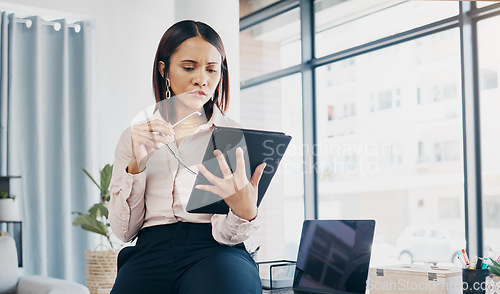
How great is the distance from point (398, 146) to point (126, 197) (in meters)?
2.70

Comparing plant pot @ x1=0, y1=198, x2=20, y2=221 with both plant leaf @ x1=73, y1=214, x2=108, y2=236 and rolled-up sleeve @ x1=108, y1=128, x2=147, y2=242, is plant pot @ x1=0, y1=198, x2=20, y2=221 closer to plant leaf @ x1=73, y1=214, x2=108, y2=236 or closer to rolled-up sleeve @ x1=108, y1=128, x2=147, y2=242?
plant leaf @ x1=73, y1=214, x2=108, y2=236

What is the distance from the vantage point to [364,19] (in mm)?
3721

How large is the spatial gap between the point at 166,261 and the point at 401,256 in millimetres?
2706

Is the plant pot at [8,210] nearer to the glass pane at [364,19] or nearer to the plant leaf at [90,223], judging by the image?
the plant leaf at [90,223]

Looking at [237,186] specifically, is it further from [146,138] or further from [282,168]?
[282,168]

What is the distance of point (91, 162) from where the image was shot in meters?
3.87

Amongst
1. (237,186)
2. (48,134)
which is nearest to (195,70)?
(237,186)

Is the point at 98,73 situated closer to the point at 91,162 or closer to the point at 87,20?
the point at 87,20

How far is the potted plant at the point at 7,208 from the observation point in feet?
10.1

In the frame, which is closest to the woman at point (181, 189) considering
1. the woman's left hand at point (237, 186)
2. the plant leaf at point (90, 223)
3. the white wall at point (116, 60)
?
the woman's left hand at point (237, 186)

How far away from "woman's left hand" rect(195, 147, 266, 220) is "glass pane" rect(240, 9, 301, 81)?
10.5 ft

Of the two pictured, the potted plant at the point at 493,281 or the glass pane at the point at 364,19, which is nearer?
the potted plant at the point at 493,281

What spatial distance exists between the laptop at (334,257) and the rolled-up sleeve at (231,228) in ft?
1.44

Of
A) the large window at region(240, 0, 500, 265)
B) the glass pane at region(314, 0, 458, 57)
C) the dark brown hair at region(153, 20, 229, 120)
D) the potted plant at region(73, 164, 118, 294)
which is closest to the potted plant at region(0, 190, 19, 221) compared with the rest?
the potted plant at region(73, 164, 118, 294)
